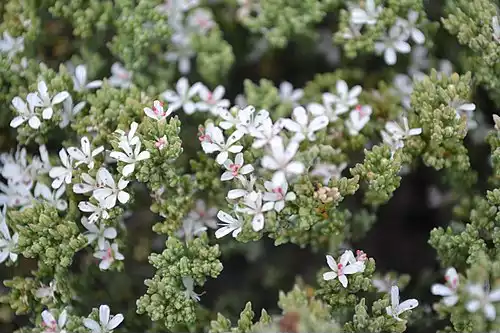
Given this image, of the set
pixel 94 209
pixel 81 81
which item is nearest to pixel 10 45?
pixel 81 81

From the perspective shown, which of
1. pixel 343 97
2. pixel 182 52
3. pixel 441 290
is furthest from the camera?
pixel 182 52

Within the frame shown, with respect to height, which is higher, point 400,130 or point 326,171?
point 400,130

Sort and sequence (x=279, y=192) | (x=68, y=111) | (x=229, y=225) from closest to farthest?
(x=279, y=192)
(x=229, y=225)
(x=68, y=111)

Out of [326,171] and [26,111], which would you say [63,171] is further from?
[326,171]

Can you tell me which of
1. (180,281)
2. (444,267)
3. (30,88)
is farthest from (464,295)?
(30,88)

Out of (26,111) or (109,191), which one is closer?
(109,191)

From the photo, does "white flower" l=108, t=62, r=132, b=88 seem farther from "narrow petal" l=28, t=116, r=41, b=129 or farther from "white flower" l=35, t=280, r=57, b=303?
"white flower" l=35, t=280, r=57, b=303
